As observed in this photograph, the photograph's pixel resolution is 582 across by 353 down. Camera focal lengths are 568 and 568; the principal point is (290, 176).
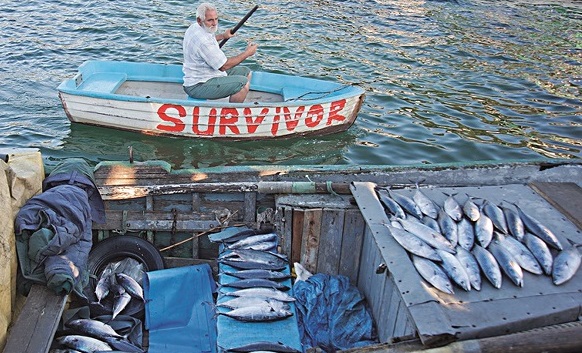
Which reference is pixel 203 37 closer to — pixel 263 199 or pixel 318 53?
pixel 263 199

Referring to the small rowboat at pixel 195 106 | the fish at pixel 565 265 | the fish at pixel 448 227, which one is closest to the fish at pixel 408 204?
the fish at pixel 448 227

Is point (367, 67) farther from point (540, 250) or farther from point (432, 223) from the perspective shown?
point (540, 250)

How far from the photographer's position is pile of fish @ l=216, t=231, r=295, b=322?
16.0 ft

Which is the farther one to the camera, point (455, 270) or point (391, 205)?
point (391, 205)

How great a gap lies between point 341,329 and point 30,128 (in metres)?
8.50

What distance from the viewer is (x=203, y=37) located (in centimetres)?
916

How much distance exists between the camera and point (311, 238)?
18.0 feet

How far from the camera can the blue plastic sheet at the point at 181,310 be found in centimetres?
501

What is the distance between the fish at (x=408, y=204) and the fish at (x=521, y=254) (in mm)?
680

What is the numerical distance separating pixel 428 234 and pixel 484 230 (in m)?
0.52

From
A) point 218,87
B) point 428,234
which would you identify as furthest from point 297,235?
point 218,87

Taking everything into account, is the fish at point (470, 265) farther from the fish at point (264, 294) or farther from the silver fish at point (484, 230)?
the fish at point (264, 294)

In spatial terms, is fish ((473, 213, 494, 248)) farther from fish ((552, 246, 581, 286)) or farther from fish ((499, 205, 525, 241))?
fish ((552, 246, 581, 286))

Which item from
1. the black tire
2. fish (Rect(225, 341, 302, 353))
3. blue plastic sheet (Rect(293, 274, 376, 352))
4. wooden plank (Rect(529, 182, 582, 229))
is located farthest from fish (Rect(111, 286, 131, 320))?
wooden plank (Rect(529, 182, 582, 229))
